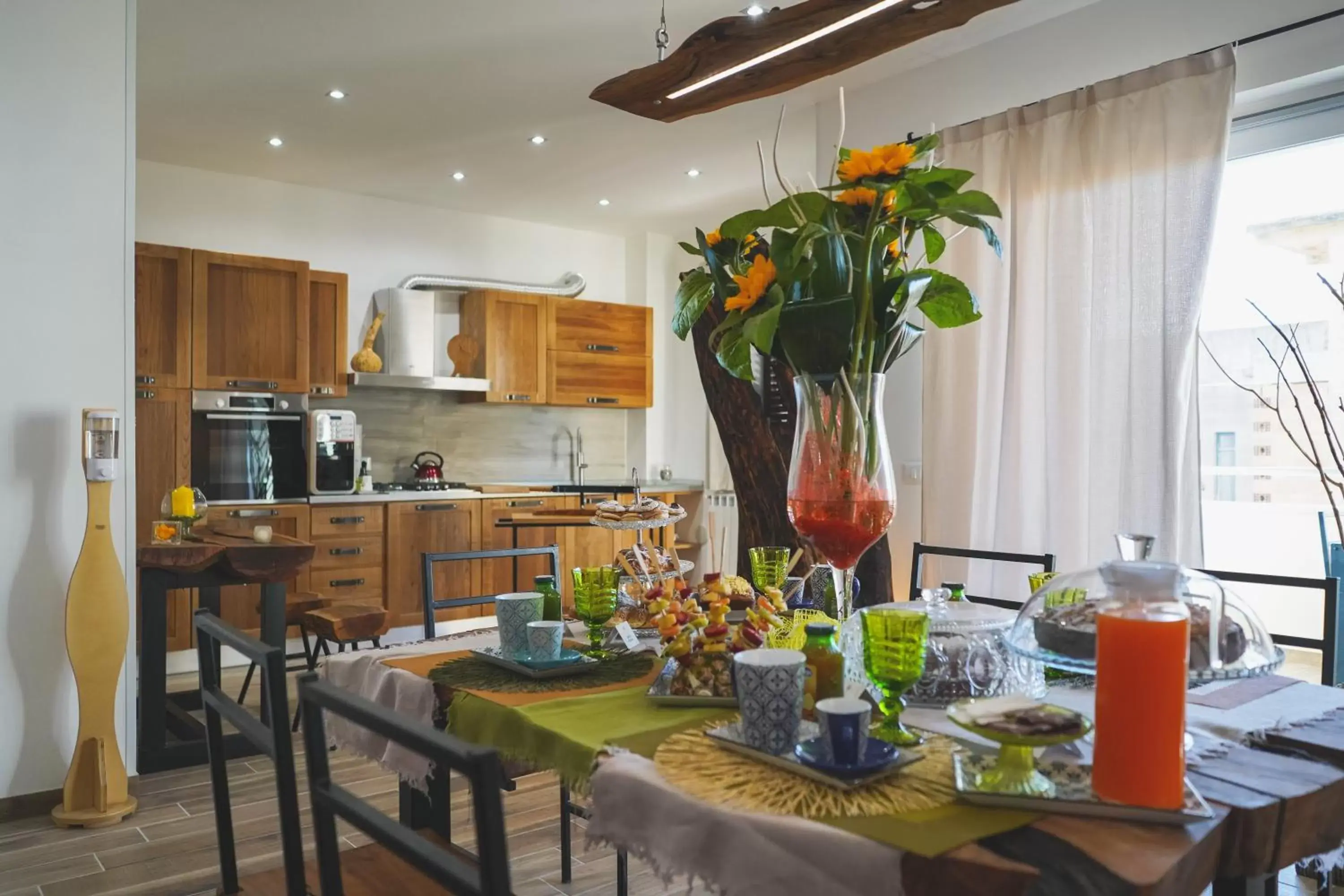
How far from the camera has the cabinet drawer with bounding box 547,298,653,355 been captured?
657cm

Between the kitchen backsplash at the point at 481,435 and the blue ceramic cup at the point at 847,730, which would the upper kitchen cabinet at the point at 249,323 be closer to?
the kitchen backsplash at the point at 481,435

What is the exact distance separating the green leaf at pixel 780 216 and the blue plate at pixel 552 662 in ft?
2.57

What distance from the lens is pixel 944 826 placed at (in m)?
0.96

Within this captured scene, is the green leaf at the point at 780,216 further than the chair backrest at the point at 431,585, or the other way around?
the chair backrest at the point at 431,585

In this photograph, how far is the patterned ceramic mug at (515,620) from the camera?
1.68 metres

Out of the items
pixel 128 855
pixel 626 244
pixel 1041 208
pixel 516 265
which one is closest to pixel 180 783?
pixel 128 855

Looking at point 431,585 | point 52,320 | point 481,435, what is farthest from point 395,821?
point 481,435

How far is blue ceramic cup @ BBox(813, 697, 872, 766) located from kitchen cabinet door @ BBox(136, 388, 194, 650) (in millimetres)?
4673

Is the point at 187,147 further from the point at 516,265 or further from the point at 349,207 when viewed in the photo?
the point at 516,265

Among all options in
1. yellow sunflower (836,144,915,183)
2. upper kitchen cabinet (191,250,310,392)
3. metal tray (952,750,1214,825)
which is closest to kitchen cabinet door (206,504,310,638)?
upper kitchen cabinet (191,250,310,392)

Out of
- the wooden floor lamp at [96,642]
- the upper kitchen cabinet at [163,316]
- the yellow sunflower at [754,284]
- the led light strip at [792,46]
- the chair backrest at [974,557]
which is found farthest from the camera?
the upper kitchen cabinet at [163,316]

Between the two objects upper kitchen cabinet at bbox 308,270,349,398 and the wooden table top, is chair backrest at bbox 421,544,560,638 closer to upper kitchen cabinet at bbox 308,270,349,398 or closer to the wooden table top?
the wooden table top

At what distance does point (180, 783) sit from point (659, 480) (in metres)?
4.14

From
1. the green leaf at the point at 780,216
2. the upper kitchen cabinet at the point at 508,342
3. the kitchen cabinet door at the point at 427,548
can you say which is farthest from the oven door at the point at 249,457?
the green leaf at the point at 780,216
